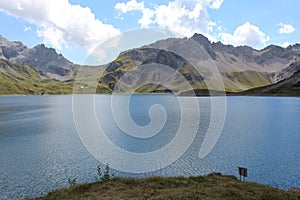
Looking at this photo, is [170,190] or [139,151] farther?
[139,151]

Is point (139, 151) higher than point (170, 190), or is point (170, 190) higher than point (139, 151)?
point (170, 190)

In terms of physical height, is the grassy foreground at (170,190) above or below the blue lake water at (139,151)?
above

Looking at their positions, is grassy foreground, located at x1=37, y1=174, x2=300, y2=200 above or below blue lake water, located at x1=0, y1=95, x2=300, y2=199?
above

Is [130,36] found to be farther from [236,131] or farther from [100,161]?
[236,131]

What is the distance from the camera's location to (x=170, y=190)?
25109 mm

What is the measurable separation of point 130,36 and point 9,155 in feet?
122

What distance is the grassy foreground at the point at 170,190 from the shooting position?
2278 cm

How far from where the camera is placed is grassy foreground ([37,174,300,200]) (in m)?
22.8

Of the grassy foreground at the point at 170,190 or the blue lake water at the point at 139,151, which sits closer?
the grassy foreground at the point at 170,190

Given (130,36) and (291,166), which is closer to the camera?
(130,36)

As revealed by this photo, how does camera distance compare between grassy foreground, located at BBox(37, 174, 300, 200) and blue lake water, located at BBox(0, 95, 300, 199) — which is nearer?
grassy foreground, located at BBox(37, 174, 300, 200)

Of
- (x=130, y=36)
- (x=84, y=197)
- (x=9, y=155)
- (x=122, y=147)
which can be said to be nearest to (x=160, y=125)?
(x=122, y=147)

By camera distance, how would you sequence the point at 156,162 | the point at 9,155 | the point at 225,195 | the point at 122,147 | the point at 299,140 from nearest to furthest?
the point at 225,195 → the point at 156,162 → the point at 9,155 → the point at 122,147 → the point at 299,140

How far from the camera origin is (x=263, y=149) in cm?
5409
